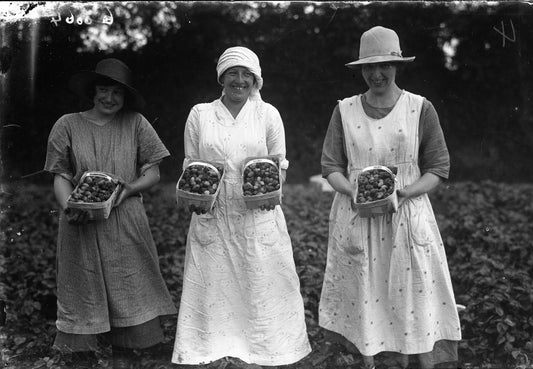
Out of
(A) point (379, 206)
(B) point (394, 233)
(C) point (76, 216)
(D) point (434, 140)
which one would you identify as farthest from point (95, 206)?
(D) point (434, 140)

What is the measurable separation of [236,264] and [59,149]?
1220 mm

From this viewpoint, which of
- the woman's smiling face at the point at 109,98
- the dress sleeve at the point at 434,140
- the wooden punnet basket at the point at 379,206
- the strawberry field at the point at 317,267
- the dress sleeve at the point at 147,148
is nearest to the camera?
the wooden punnet basket at the point at 379,206

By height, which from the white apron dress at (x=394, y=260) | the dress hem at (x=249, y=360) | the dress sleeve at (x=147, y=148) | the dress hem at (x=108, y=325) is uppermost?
the dress sleeve at (x=147, y=148)

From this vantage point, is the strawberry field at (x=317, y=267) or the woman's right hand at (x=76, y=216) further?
the strawberry field at (x=317, y=267)

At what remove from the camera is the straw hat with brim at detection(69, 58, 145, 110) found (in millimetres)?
3580

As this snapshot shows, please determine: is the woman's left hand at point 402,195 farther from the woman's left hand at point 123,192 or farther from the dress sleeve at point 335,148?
the woman's left hand at point 123,192

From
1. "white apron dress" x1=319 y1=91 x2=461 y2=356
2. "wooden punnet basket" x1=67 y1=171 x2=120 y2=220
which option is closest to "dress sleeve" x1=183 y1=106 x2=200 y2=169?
"wooden punnet basket" x1=67 y1=171 x2=120 y2=220

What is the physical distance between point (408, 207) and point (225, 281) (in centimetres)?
110

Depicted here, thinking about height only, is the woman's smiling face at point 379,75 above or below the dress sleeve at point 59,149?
above

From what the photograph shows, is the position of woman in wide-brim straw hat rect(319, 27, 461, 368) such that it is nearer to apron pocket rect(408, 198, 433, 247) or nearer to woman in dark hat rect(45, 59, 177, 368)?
apron pocket rect(408, 198, 433, 247)

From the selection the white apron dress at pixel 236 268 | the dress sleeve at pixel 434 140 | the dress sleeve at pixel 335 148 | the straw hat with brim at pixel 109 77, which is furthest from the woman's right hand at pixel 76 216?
the dress sleeve at pixel 434 140

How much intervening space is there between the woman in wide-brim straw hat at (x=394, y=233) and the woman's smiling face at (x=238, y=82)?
21.4 inches

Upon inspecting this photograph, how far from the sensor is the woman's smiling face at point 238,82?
3402 millimetres

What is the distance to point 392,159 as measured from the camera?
134 inches
